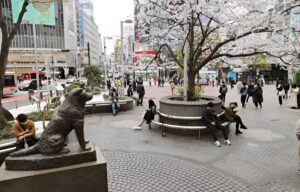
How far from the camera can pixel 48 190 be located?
447cm

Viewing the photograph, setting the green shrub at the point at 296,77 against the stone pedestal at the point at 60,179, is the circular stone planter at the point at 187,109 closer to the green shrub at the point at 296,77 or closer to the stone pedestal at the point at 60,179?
the stone pedestal at the point at 60,179

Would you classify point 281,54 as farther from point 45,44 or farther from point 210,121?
point 45,44

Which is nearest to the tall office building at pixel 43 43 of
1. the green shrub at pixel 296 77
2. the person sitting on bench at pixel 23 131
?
the green shrub at pixel 296 77

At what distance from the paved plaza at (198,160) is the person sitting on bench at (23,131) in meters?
2.15

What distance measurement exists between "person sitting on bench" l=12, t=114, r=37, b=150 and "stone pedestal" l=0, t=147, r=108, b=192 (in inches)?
68.1

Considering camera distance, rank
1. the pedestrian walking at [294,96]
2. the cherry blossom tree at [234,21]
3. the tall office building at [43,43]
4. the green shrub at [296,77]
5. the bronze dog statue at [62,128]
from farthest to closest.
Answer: the tall office building at [43,43]
the green shrub at [296,77]
the pedestrian walking at [294,96]
the cherry blossom tree at [234,21]
the bronze dog statue at [62,128]

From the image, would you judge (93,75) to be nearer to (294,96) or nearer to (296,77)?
(294,96)

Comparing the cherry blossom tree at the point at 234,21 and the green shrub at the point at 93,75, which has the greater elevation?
the cherry blossom tree at the point at 234,21

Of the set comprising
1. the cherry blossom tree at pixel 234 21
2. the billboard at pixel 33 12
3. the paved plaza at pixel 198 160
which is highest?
the billboard at pixel 33 12

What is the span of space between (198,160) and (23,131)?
4.78 metres

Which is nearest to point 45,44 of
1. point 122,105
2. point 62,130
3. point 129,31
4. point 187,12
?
point 129,31

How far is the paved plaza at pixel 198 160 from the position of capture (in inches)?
232

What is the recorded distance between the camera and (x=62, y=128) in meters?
4.74

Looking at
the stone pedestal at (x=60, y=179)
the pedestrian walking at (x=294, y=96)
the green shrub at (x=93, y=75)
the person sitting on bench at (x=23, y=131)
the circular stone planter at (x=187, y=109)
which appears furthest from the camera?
the green shrub at (x=93, y=75)
